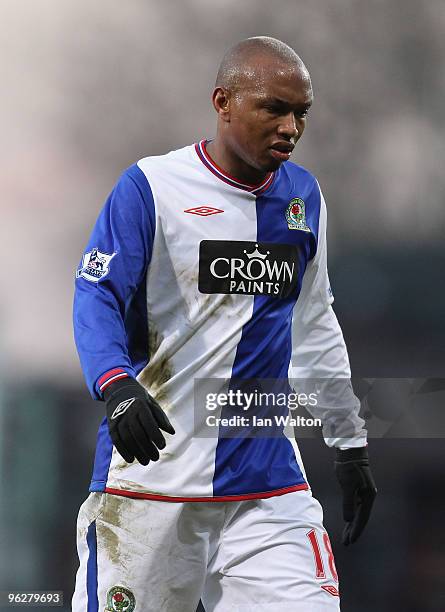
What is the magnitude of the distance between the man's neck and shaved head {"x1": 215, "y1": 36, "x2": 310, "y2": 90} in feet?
0.43

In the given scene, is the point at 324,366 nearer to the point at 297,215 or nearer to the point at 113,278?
the point at 297,215

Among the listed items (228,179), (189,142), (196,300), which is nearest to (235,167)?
(228,179)

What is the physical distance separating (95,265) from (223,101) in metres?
0.49

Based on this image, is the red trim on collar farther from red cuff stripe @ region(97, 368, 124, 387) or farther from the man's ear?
red cuff stripe @ region(97, 368, 124, 387)

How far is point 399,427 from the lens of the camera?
12.2 ft

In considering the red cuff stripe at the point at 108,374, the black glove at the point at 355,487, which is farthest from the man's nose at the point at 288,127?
the black glove at the point at 355,487

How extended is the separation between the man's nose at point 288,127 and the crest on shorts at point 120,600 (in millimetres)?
950

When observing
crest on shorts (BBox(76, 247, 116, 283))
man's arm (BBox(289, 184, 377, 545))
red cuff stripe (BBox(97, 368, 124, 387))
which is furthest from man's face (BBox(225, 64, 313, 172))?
red cuff stripe (BBox(97, 368, 124, 387))

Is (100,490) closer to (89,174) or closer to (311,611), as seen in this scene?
(311,611)

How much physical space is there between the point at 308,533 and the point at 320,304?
21.3 inches

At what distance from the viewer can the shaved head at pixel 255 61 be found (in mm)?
2221

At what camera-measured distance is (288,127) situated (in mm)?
2189

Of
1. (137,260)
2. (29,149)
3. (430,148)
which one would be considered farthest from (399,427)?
(137,260)

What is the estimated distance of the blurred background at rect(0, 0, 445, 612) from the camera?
3.67 meters
